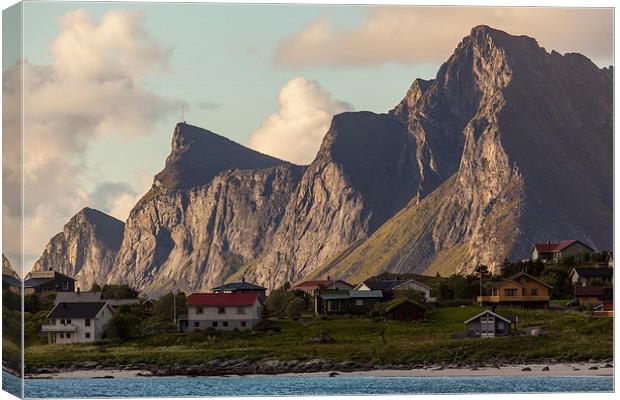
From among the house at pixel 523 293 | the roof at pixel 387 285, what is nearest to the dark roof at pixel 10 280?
the house at pixel 523 293

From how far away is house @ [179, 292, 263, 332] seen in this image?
72.0 metres

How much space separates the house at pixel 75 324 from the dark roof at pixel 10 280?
19017 millimetres

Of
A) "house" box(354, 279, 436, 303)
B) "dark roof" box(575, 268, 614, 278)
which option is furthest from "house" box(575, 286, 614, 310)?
"house" box(354, 279, 436, 303)

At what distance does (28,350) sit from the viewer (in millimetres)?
63469

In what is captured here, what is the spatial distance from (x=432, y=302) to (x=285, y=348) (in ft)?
71.7

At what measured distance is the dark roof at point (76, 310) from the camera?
69.8 metres

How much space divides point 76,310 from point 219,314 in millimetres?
6941

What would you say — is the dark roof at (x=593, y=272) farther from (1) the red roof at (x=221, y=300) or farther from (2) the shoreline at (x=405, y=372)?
(2) the shoreline at (x=405, y=372)

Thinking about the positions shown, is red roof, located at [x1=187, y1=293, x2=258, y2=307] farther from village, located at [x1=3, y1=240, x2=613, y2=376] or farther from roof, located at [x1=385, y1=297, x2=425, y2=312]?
roof, located at [x1=385, y1=297, x2=425, y2=312]

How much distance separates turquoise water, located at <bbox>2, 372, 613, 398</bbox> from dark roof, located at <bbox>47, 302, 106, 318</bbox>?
1032 cm

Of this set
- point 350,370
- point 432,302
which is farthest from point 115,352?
point 432,302

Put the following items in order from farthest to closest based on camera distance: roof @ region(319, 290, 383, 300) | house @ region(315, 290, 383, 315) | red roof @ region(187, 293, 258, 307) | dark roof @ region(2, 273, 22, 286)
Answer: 1. roof @ region(319, 290, 383, 300)
2. house @ region(315, 290, 383, 315)
3. red roof @ region(187, 293, 258, 307)
4. dark roof @ region(2, 273, 22, 286)

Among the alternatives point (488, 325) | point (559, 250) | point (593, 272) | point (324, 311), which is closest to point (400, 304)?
point (324, 311)

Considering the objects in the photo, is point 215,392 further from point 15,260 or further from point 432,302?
point 432,302
